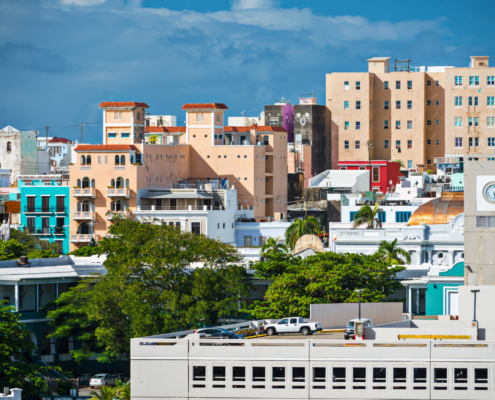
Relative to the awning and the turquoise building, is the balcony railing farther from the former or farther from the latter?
the awning

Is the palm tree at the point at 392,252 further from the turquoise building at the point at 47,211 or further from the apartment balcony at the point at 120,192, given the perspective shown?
the turquoise building at the point at 47,211

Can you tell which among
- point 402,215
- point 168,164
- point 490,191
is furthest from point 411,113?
point 490,191

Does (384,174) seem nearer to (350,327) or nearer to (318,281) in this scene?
(318,281)

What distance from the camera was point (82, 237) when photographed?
127062 mm

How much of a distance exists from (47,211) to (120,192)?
9566 millimetres

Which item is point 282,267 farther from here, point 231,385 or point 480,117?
point 480,117

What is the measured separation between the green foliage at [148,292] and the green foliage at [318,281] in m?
2.06

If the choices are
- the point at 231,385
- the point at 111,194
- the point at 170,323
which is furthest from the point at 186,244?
the point at 111,194

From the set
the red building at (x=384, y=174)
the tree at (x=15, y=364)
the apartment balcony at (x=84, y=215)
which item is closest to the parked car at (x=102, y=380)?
the tree at (x=15, y=364)

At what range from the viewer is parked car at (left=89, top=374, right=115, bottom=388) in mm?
69838

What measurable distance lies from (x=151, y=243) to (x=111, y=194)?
55082 millimetres

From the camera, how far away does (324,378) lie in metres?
45.5

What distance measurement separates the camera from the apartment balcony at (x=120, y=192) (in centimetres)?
12662

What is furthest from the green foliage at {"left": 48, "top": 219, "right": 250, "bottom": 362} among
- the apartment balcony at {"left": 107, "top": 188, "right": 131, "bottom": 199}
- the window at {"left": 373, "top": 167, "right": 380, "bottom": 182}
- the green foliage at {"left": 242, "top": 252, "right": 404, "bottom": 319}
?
the window at {"left": 373, "top": 167, "right": 380, "bottom": 182}
